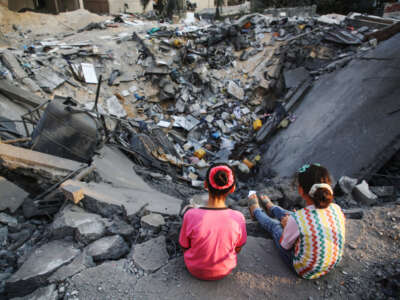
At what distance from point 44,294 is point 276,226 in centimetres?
207

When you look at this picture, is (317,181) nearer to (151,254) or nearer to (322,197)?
(322,197)

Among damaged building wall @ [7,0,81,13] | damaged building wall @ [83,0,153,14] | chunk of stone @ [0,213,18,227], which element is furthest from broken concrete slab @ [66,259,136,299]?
damaged building wall @ [7,0,81,13]

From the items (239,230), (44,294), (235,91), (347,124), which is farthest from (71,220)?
(235,91)

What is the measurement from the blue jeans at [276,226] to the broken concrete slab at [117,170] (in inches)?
86.5

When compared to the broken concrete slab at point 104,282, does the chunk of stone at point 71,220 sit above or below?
above

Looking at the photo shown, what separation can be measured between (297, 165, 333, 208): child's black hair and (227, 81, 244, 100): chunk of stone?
639 cm

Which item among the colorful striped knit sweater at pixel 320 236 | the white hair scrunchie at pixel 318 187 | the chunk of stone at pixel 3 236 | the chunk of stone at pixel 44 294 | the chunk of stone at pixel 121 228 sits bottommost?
the chunk of stone at pixel 3 236

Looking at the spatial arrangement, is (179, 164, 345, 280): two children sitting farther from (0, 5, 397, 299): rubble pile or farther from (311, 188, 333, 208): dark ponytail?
(0, 5, 397, 299): rubble pile

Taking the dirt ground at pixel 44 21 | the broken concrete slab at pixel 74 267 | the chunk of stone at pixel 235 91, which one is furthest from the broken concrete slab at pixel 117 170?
the dirt ground at pixel 44 21

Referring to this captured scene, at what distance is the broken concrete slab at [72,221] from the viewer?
2.39 meters

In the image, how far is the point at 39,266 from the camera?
2.06 m

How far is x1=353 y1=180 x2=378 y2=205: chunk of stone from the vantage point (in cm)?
324

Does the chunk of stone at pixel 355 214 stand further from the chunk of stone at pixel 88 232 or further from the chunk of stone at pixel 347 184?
the chunk of stone at pixel 88 232

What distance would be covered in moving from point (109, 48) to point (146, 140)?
5.05 metres
